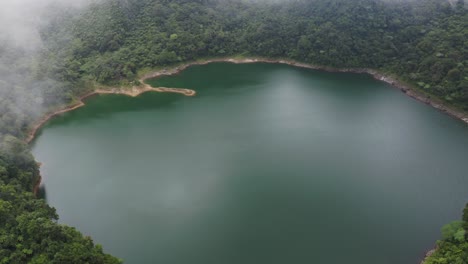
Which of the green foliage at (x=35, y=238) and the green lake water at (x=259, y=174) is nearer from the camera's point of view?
the green foliage at (x=35, y=238)

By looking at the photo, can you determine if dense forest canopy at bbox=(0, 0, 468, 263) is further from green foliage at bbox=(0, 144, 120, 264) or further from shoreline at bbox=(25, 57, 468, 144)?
green foliage at bbox=(0, 144, 120, 264)

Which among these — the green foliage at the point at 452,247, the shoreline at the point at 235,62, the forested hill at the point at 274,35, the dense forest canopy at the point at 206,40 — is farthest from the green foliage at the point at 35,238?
the forested hill at the point at 274,35

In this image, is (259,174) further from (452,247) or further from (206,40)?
(206,40)

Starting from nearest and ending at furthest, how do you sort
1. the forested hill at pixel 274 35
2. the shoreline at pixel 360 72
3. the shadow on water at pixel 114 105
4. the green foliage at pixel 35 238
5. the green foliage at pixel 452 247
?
1. the green foliage at pixel 35 238
2. the green foliage at pixel 452 247
3. the shadow on water at pixel 114 105
4. the shoreline at pixel 360 72
5. the forested hill at pixel 274 35

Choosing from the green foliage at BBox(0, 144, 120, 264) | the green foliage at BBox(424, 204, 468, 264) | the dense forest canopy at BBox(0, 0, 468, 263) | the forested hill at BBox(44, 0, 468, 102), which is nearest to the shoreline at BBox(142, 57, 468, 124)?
the dense forest canopy at BBox(0, 0, 468, 263)

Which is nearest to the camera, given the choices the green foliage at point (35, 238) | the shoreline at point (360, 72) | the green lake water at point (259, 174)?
the green foliage at point (35, 238)

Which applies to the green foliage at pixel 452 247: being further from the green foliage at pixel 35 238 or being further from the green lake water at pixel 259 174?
the green foliage at pixel 35 238
